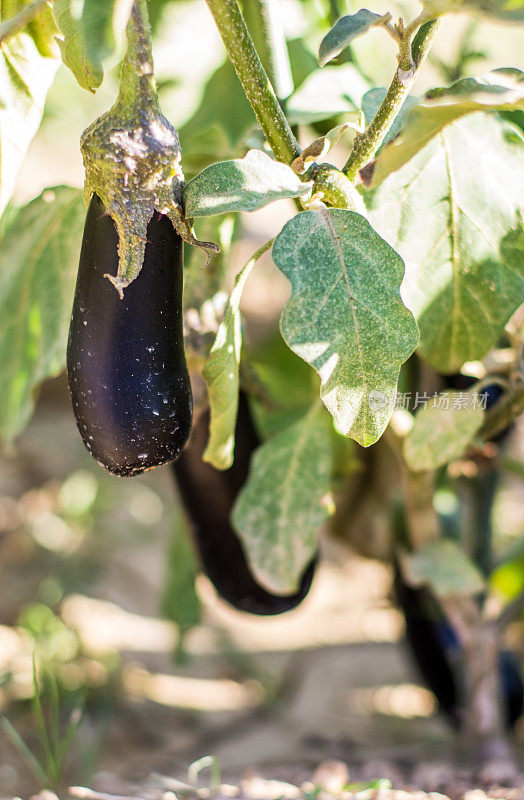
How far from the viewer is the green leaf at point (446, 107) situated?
1.40ft

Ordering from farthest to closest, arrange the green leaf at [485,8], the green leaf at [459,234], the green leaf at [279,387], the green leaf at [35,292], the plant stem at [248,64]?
the green leaf at [279,387], the green leaf at [35,292], the green leaf at [459,234], the plant stem at [248,64], the green leaf at [485,8]

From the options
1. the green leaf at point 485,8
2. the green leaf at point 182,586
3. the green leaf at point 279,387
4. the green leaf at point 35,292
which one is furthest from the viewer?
the green leaf at point 182,586

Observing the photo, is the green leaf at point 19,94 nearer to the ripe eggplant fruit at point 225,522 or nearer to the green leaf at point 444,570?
the ripe eggplant fruit at point 225,522

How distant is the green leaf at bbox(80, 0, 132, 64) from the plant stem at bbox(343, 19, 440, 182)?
0.16 m

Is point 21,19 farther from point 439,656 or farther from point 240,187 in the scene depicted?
point 439,656

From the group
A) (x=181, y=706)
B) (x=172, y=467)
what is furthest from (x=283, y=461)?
(x=181, y=706)

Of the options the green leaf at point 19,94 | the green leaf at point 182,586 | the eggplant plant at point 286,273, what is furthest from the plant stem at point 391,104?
the green leaf at point 182,586

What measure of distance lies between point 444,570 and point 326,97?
1.47 feet

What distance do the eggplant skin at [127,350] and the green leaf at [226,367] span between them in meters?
0.02

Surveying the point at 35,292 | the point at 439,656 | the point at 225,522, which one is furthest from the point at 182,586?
the point at 35,292

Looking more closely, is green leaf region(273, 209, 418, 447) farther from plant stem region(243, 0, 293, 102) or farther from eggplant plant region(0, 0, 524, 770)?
plant stem region(243, 0, 293, 102)

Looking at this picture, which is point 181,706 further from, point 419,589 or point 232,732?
point 419,589

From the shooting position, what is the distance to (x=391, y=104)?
45 centimetres

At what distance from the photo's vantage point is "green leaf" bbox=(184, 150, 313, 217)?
1.39 feet
